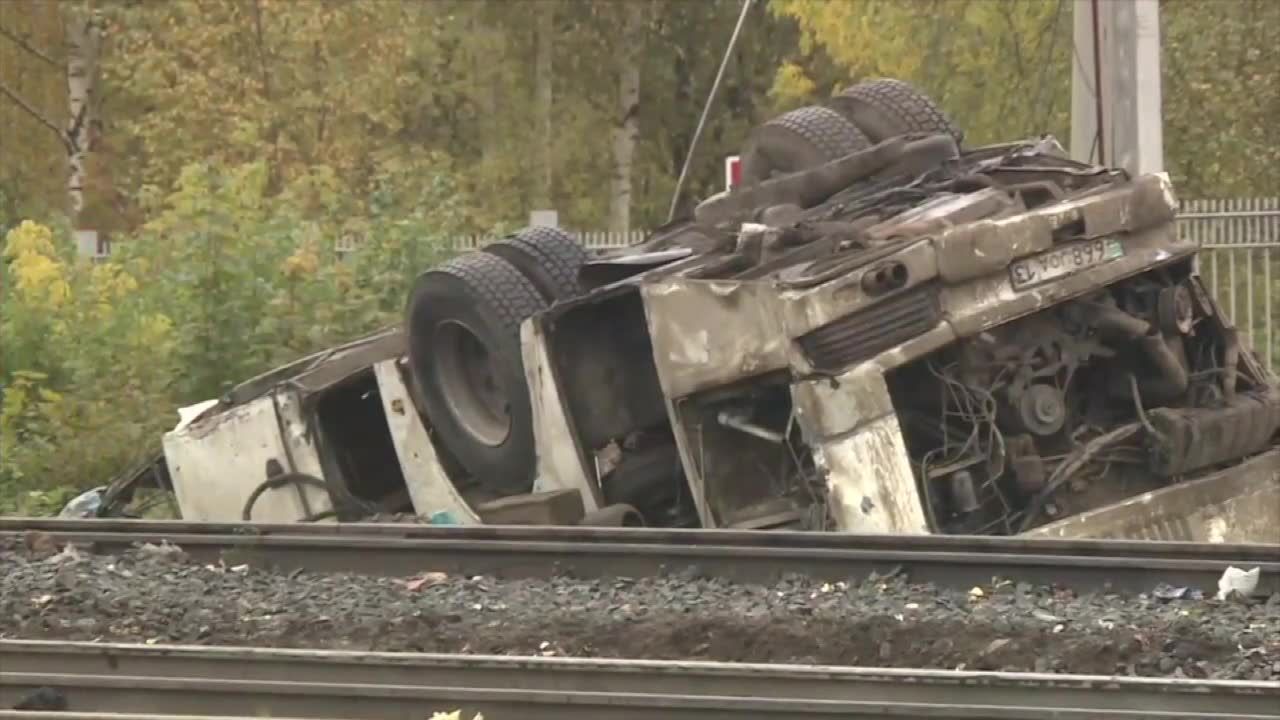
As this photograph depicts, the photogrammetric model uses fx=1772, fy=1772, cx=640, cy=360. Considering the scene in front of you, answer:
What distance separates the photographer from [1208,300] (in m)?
8.52

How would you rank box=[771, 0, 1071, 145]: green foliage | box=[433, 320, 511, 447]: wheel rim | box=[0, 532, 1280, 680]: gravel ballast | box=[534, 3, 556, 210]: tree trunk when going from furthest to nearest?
box=[534, 3, 556, 210]: tree trunk, box=[771, 0, 1071, 145]: green foliage, box=[433, 320, 511, 447]: wheel rim, box=[0, 532, 1280, 680]: gravel ballast

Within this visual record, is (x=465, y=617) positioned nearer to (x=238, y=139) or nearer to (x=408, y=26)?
(x=238, y=139)

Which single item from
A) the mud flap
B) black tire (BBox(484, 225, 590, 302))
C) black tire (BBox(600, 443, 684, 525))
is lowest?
the mud flap

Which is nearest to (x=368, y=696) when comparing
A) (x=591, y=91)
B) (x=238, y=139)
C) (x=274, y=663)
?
(x=274, y=663)

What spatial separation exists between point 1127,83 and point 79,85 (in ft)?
62.9

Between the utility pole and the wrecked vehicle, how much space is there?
6.95 ft

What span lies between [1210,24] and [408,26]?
11414mm

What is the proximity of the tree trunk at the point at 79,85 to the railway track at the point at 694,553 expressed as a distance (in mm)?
19660

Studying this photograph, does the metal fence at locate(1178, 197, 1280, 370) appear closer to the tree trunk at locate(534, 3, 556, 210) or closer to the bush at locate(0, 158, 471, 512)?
the bush at locate(0, 158, 471, 512)

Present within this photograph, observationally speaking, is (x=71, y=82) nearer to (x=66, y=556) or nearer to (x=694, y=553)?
(x=66, y=556)

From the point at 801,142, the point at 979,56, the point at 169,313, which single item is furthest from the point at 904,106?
the point at 979,56

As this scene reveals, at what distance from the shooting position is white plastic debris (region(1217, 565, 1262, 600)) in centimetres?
613

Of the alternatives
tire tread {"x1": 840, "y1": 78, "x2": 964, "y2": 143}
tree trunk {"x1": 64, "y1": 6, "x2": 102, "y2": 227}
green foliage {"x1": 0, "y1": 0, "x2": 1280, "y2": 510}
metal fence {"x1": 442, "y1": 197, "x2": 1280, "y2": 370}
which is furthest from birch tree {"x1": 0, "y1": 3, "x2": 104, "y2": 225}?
tire tread {"x1": 840, "y1": 78, "x2": 964, "y2": 143}

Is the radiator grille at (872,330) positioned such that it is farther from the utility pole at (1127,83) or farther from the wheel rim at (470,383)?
the utility pole at (1127,83)
